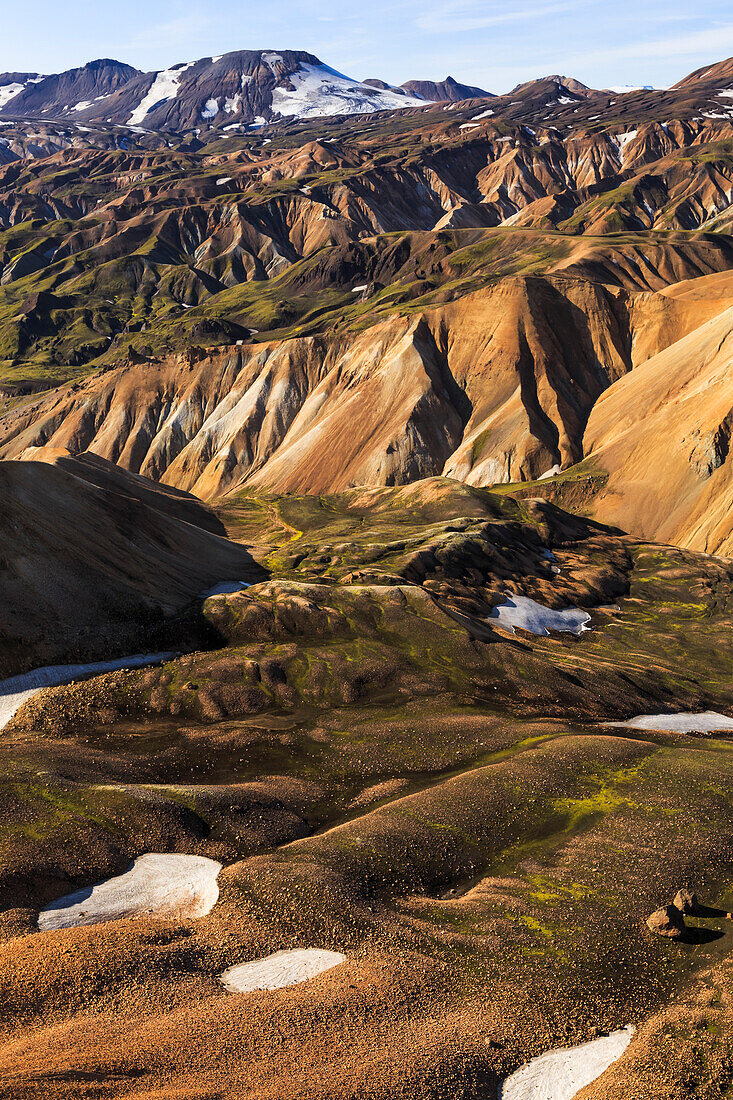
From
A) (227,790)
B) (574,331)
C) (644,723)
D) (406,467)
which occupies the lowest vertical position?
(644,723)

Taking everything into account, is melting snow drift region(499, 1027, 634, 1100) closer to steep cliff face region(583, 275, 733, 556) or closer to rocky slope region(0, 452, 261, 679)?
rocky slope region(0, 452, 261, 679)

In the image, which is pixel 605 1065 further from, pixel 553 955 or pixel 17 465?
pixel 17 465

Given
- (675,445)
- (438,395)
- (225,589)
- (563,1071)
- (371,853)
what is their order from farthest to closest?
(438,395)
(675,445)
(225,589)
(371,853)
(563,1071)

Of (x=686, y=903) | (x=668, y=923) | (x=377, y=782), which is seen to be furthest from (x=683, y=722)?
(x=668, y=923)

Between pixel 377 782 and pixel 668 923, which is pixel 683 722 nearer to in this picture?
pixel 377 782

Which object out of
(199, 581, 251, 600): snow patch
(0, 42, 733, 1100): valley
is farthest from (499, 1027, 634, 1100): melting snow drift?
(199, 581, 251, 600): snow patch

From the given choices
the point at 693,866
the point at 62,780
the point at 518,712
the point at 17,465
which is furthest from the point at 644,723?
the point at 17,465

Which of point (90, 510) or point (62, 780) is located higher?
point (90, 510)
